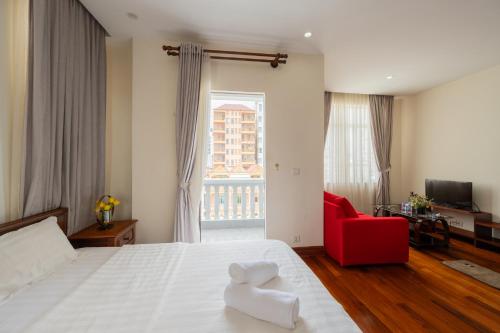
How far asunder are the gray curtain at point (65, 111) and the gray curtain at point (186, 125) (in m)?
0.88

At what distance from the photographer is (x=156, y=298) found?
1024 millimetres

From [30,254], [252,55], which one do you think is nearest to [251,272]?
[30,254]

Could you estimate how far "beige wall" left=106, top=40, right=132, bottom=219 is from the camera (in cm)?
261

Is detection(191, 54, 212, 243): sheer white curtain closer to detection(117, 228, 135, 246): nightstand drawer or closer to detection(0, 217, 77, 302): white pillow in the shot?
detection(117, 228, 135, 246): nightstand drawer

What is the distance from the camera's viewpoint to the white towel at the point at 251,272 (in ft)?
3.32

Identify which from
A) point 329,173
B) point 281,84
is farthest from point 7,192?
point 329,173

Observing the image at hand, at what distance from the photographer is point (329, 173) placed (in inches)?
173

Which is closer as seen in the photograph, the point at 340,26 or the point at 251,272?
the point at 251,272

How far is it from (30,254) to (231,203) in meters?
2.74

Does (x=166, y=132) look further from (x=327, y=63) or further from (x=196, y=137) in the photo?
(x=327, y=63)

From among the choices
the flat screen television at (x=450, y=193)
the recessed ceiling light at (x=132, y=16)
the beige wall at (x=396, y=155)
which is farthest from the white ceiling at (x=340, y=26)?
the flat screen television at (x=450, y=193)

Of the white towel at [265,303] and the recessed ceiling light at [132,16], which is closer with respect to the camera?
the white towel at [265,303]

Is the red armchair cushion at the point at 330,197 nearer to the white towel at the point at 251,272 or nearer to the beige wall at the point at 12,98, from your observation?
the white towel at the point at 251,272

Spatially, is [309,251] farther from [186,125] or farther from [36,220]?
[36,220]
